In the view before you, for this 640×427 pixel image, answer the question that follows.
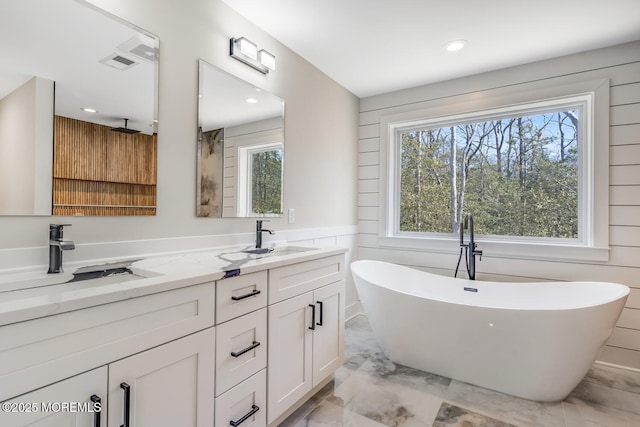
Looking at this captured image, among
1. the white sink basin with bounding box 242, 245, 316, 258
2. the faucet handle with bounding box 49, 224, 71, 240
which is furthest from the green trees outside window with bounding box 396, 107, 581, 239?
the faucet handle with bounding box 49, 224, 71, 240

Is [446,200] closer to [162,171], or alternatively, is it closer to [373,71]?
[373,71]

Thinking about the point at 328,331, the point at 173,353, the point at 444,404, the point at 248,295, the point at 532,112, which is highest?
the point at 532,112

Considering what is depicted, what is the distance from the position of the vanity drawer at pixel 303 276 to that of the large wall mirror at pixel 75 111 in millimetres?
749

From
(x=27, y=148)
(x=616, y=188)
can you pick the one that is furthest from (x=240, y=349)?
(x=616, y=188)

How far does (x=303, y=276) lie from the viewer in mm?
1831

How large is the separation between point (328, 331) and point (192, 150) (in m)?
1.37

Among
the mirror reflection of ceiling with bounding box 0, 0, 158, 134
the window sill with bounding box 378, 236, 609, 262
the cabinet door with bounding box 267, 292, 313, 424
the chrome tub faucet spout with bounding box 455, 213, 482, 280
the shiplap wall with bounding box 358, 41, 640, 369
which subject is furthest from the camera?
the chrome tub faucet spout with bounding box 455, 213, 482, 280

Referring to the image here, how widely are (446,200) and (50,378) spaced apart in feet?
10.3

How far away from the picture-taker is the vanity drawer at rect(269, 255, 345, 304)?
5.34 feet

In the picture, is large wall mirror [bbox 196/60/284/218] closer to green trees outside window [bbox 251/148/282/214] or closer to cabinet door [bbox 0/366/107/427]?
green trees outside window [bbox 251/148/282/214]

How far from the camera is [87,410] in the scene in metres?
0.93

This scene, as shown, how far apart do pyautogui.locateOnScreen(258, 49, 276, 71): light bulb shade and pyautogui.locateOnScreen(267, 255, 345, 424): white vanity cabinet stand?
1.39m

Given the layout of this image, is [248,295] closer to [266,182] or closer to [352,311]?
[266,182]

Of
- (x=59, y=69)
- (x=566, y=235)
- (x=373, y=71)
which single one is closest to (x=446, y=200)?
(x=566, y=235)
